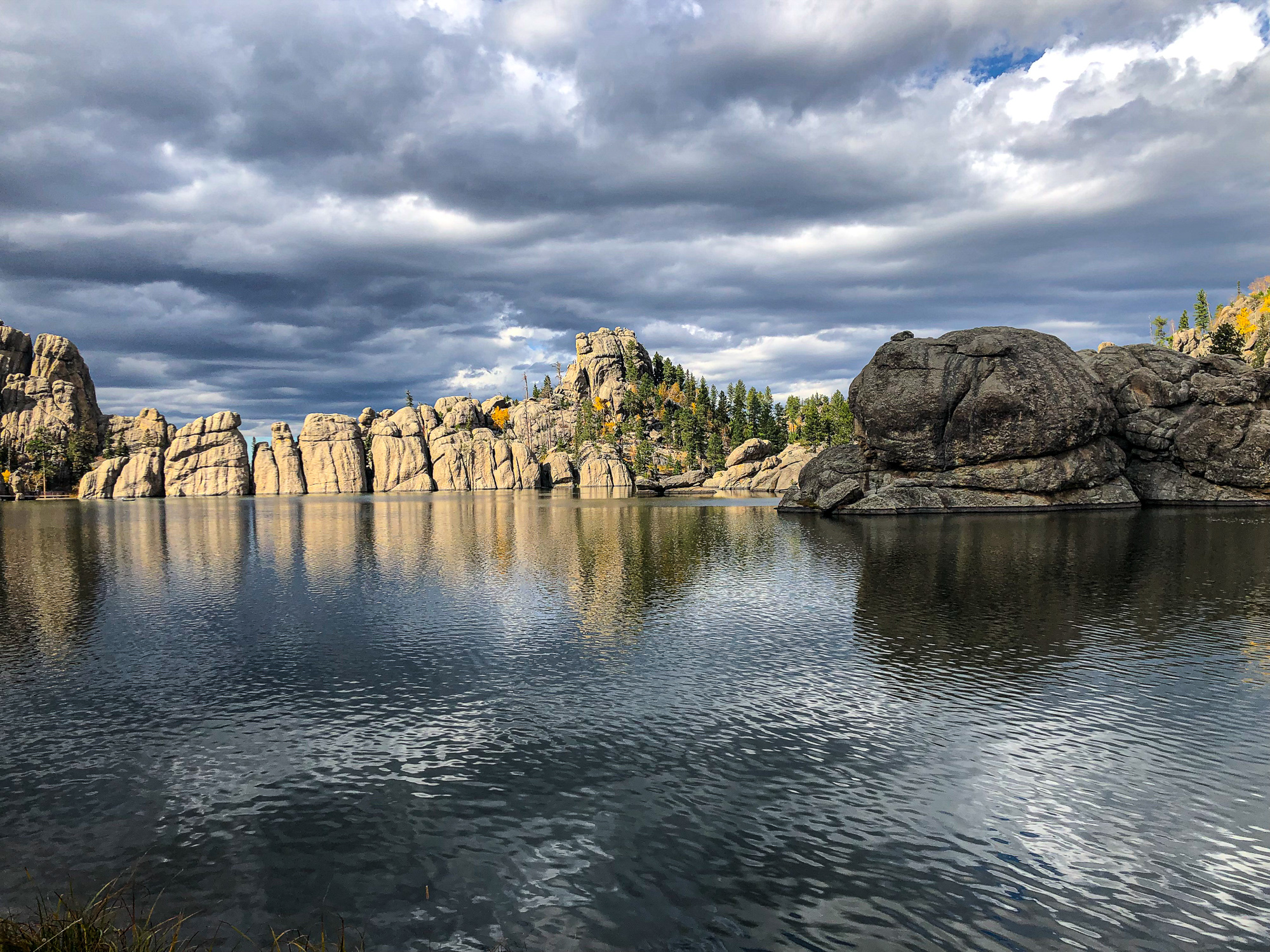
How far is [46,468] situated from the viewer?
173 meters

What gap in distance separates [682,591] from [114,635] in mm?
22224

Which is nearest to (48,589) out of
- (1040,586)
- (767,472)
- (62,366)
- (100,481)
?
(1040,586)

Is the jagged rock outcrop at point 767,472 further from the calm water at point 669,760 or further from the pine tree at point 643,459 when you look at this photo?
the calm water at point 669,760

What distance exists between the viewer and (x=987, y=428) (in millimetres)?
74000

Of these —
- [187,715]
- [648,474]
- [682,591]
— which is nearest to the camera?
[187,715]

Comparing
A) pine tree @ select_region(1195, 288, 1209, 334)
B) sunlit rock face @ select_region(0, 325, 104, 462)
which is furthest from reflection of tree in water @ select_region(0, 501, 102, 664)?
pine tree @ select_region(1195, 288, 1209, 334)

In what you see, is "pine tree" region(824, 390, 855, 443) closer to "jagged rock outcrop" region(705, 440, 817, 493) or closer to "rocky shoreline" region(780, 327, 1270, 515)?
"jagged rock outcrop" region(705, 440, 817, 493)

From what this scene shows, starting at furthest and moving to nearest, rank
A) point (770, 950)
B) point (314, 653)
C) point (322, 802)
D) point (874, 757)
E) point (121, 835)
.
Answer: point (314, 653) → point (874, 757) → point (322, 802) → point (121, 835) → point (770, 950)

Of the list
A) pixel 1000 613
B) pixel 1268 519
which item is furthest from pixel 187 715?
pixel 1268 519

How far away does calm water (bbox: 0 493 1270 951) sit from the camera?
32.2 ft

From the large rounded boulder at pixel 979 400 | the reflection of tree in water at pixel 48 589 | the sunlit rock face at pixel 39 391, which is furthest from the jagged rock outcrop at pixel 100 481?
the large rounded boulder at pixel 979 400

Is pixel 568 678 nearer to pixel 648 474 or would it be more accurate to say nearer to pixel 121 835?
pixel 121 835

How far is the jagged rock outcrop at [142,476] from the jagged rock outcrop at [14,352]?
33114 millimetres

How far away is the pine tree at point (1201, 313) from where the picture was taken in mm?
175000
